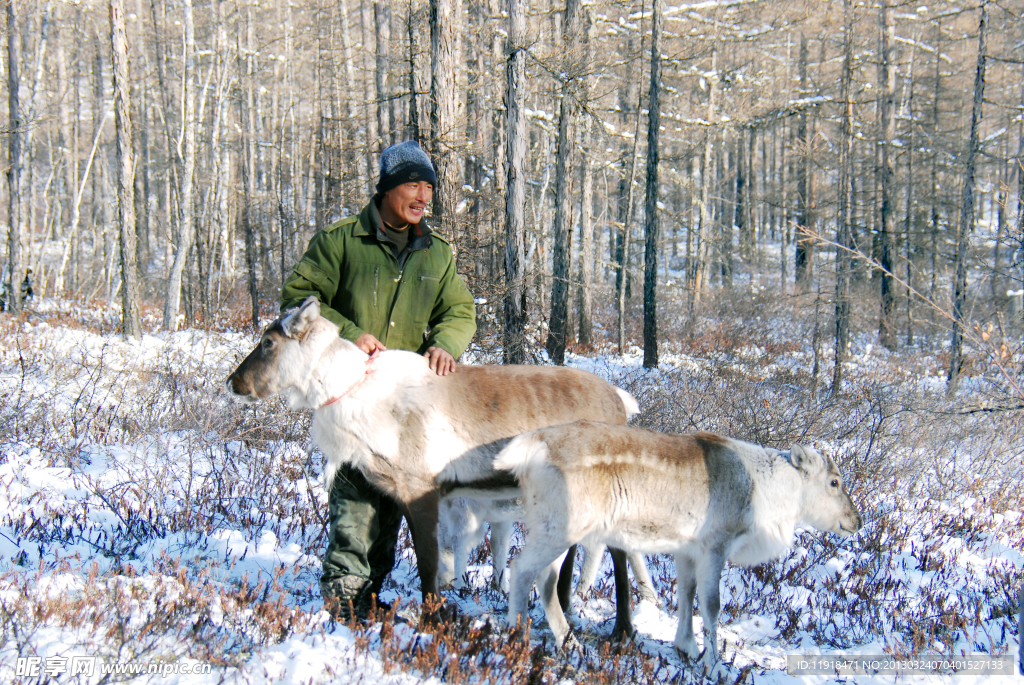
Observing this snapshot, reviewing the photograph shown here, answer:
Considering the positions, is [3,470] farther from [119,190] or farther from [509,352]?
[119,190]

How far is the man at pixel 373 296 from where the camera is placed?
164 inches

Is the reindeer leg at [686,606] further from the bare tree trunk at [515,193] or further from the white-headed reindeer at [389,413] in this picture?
the bare tree trunk at [515,193]

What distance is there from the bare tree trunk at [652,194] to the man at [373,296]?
12474mm

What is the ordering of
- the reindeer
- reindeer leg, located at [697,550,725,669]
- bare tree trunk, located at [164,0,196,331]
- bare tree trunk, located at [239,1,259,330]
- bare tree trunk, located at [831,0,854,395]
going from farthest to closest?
1. bare tree trunk, located at [239,1,259,330]
2. bare tree trunk, located at [164,0,196,331]
3. bare tree trunk, located at [831,0,854,395]
4. the reindeer
5. reindeer leg, located at [697,550,725,669]

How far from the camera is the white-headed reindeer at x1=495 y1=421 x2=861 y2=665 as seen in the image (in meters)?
3.82

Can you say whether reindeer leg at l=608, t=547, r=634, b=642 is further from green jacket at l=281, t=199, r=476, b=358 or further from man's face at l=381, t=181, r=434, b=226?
man's face at l=381, t=181, r=434, b=226

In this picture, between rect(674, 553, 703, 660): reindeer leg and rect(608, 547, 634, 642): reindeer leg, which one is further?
rect(608, 547, 634, 642): reindeer leg

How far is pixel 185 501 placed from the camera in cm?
557

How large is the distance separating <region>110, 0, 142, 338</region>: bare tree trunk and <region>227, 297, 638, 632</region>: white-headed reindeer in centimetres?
1306

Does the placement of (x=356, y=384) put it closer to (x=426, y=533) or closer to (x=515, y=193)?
(x=426, y=533)

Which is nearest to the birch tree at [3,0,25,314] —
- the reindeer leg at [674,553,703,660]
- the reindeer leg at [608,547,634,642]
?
the reindeer leg at [608,547,634,642]

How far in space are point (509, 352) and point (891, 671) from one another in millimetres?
7406

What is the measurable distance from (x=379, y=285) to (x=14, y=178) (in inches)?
677

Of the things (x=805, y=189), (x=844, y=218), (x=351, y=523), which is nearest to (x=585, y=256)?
(x=844, y=218)
